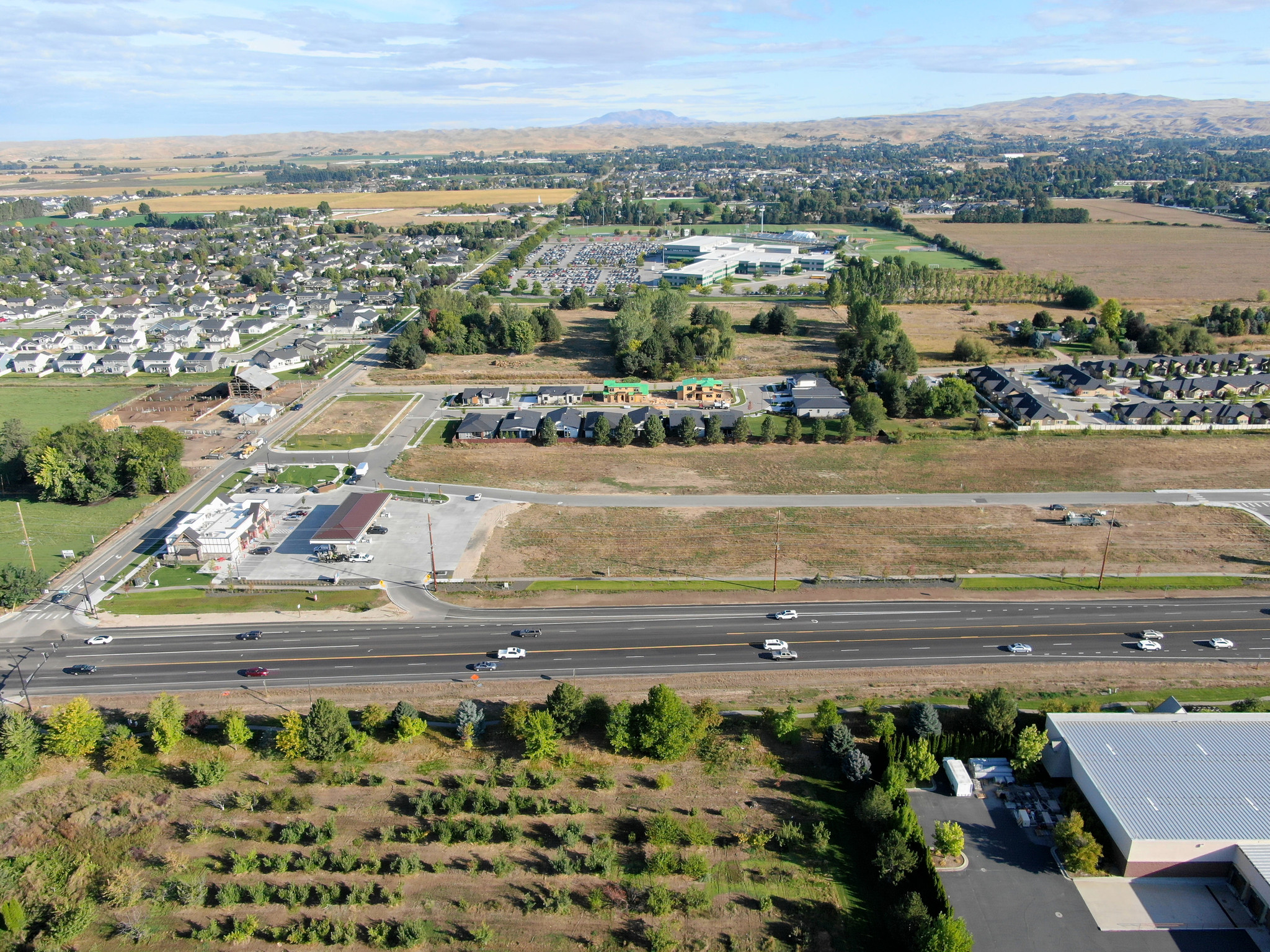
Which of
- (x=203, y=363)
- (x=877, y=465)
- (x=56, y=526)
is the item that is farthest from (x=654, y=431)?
(x=203, y=363)

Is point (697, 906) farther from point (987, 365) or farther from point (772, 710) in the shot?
point (987, 365)

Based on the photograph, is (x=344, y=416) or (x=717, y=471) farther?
(x=344, y=416)

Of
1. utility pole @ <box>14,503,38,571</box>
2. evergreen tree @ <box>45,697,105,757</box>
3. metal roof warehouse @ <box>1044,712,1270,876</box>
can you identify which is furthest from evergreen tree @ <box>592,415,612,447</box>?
metal roof warehouse @ <box>1044,712,1270,876</box>

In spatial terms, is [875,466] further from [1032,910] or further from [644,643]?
[1032,910]

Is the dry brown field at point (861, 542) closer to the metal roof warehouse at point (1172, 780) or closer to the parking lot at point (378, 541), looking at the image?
the parking lot at point (378, 541)

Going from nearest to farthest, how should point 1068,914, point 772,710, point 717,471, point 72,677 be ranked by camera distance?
point 1068,914 < point 772,710 < point 72,677 < point 717,471

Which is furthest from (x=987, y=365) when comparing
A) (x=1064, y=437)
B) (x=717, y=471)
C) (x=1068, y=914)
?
(x=1068, y=914)

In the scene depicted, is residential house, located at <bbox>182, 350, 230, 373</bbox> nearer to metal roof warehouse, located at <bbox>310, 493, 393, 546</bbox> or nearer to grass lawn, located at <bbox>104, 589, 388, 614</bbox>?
metal roof warehouse, located at <bbox>310, 493, 393, 546</bbox>
